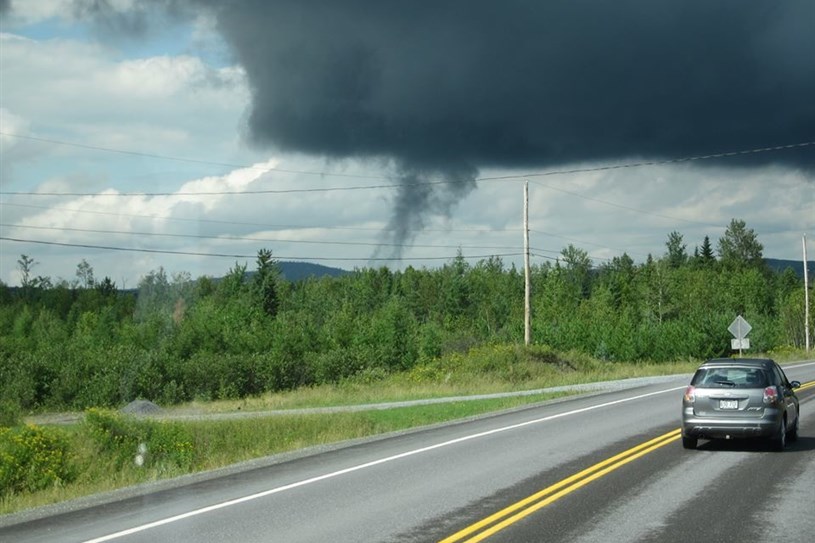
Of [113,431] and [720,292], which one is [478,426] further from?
[720,292]

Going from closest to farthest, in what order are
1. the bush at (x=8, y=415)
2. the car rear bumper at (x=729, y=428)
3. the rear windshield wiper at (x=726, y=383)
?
1. the car rear bumper at (x=729, y=428)
2. the rear windshield wiper at (x=726, y=383)
3. the bush at (x=8, y=415)

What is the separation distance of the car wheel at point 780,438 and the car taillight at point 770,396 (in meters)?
0.48

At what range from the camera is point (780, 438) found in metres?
16.7

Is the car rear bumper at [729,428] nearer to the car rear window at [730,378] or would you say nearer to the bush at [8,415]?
the car rear window at [730,378]

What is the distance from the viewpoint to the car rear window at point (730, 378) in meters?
16.8

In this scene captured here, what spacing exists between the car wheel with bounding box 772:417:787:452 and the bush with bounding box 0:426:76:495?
13.6 metres

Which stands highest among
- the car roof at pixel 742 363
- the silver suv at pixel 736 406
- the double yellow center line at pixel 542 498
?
the car roof at pixel 742 363

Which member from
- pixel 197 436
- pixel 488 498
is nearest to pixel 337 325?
pixel 197 436

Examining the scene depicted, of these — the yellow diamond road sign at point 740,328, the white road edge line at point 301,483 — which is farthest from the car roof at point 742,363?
the yellow diamond road sign at point 740,328

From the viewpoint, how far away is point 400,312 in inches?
3639

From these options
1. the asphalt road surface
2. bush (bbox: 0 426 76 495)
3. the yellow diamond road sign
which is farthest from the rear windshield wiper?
the yellow diamond road sign

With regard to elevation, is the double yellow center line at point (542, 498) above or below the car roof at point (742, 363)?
below

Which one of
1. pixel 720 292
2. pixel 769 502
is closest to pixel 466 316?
pixel 720 292

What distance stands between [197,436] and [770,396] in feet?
53.5
